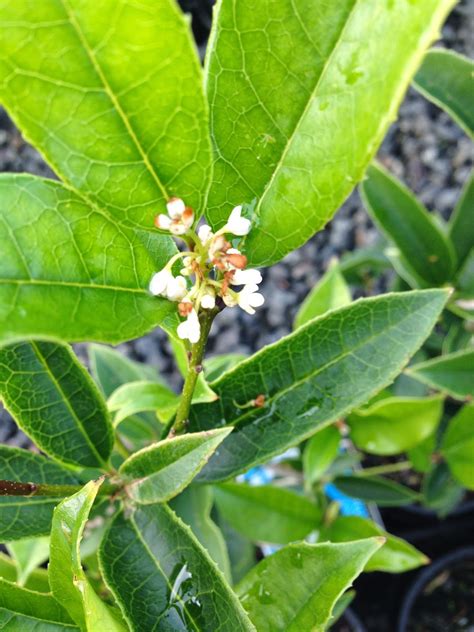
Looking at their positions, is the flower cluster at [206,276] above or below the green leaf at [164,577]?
above

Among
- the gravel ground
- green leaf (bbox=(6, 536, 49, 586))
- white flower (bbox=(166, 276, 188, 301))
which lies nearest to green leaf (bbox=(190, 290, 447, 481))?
white flower (bbox=(166, 276, 188, 301))

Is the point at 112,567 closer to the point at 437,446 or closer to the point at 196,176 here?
the point at 196,176

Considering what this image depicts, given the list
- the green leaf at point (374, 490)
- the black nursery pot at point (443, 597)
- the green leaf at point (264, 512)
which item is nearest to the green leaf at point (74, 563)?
the green leaf at point (264, 512)

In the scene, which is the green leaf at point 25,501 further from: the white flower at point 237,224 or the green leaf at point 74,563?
the white flower at point 237,224

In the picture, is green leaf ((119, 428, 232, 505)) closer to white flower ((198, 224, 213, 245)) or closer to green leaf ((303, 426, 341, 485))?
white flower ((198, 224, 213, 245))

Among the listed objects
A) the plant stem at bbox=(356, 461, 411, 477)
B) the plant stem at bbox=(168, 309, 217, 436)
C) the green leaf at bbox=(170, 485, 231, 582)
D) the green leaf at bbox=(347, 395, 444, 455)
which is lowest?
the plant stem at bbox=(356, 461, 411, 477)

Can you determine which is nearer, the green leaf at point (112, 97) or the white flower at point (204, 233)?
the green leaf at point (112, 97)

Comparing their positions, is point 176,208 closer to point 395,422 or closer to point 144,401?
point 144,401
